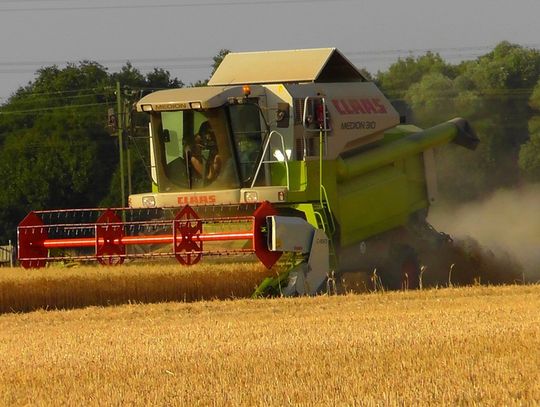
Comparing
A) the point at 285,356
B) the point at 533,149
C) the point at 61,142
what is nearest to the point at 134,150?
the point at 533,149

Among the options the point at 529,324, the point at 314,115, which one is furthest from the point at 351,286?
the point at 529,324

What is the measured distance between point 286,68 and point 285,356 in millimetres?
7261

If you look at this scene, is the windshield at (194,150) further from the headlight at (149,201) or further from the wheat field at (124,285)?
the wheat field at (124,285)

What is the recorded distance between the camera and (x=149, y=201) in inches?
572

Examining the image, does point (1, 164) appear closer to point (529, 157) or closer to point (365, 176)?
point (529, 157)

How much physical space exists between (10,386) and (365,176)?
8.03m

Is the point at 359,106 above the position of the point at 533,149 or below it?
above

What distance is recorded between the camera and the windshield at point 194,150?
14211mm

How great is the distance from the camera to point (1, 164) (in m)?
35.9

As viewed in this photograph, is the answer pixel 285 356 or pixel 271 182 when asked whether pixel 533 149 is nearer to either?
pixel 271 182

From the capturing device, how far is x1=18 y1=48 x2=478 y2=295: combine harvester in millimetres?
13711

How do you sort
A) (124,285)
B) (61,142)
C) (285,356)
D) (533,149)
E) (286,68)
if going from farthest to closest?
(61,142) < (533,149) < (286,68) < (124,285) < (285,356)

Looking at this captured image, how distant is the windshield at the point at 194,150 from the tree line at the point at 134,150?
3.23 metres

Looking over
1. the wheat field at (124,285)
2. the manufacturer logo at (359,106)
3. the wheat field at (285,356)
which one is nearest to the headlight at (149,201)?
the wheat field at (124,285)
